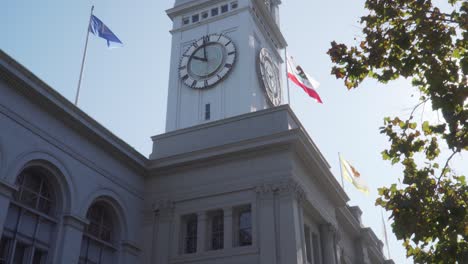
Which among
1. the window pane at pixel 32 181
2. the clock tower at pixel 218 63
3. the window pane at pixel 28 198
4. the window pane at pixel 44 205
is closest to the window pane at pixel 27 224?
the window pane at pixel 28 198

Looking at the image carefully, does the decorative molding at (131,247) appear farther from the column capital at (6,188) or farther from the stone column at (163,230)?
the column capital at (6,188)

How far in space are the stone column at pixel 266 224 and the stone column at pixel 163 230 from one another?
4.23m

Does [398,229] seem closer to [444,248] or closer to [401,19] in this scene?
[444,248]

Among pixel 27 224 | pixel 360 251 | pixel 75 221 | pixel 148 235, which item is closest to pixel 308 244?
Answer: pixel 148 235

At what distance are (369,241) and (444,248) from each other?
87.6ft

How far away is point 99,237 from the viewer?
72.9ft

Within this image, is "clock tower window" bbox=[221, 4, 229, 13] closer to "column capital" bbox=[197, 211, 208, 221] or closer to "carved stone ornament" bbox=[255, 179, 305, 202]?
"column capital" bbox=[197, 211, 208, 221]

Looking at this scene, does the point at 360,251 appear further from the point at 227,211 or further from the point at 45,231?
the point at 45,231

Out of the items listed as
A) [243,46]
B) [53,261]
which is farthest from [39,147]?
[243,46]

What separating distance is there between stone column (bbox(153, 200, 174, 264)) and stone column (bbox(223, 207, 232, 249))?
2.60 meters

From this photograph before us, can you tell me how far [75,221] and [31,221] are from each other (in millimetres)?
1703

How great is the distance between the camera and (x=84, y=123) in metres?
21.5

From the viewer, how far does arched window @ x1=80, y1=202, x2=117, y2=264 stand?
2136cm

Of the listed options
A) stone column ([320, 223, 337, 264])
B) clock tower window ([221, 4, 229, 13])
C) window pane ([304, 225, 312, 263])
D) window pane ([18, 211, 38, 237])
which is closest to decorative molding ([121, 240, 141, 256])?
window pane ([18, 211, 38, 237])
